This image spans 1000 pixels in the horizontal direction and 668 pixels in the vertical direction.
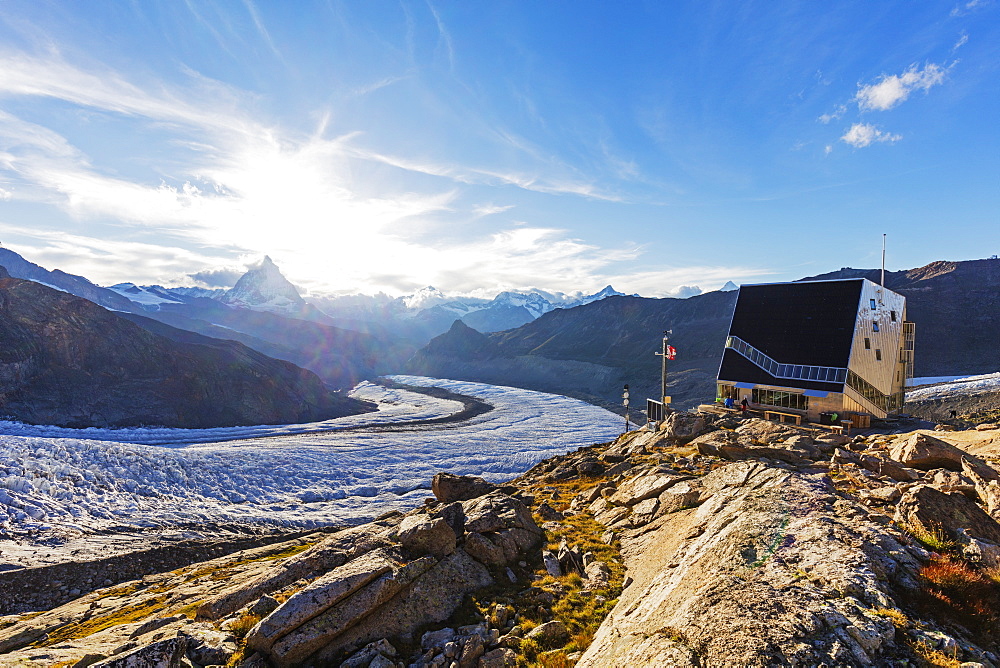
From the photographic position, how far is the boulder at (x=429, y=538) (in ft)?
41.3

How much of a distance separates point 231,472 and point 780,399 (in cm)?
6406

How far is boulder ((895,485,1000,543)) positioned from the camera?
8.65 metres

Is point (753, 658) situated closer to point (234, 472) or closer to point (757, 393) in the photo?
point (757, 393)

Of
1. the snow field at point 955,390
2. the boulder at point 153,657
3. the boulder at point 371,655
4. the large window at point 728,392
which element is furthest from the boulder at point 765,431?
the snow field at point 955,390

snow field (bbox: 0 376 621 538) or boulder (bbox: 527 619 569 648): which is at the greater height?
boulder (bbox: 527 619 569 648)

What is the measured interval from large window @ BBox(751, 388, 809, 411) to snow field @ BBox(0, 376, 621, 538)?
36.7m

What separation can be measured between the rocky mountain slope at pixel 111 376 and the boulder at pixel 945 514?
404 ft

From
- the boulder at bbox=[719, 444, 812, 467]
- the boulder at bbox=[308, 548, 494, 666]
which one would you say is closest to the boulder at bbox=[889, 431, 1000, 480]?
the boulder at bbox=[719, 444, 812, 467]

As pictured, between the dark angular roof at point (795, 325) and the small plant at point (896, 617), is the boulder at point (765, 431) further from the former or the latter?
the small plant at point (896, 617)

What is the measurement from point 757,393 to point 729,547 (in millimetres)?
36544

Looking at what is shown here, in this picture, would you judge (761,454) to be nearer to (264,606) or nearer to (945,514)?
(945,514)

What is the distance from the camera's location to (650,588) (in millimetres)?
8867

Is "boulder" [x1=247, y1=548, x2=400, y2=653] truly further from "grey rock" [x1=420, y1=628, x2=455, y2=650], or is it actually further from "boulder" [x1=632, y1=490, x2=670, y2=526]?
"boulder" [x1=632, y1=490, x2=670, y2=526]

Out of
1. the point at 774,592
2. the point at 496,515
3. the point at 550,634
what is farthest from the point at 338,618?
the point at 774,592
